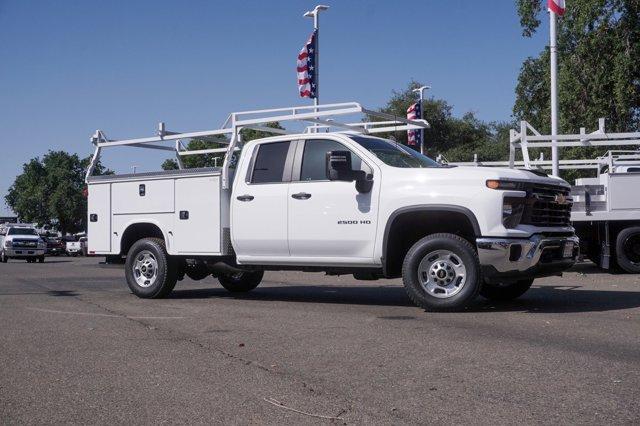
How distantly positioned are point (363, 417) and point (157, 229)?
7.60m

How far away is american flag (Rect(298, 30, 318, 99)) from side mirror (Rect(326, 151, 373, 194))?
47.9 feet

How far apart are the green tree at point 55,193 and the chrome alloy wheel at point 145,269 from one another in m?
68.5

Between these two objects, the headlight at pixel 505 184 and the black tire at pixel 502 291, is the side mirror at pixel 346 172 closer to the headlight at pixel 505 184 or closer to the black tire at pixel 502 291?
the headlight at pixel 505 184

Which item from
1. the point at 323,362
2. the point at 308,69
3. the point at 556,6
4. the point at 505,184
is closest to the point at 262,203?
the point at 505,184

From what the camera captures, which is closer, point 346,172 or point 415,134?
point 346,172

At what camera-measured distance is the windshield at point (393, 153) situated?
937cm

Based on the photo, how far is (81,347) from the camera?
6.89 metres

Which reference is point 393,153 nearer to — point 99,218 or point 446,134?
point 99,218

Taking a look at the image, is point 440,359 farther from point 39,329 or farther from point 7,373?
point 39,329

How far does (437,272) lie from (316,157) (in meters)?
2.23

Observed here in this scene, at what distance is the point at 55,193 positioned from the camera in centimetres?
7700

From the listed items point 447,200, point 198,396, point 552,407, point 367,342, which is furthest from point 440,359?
point 447,200

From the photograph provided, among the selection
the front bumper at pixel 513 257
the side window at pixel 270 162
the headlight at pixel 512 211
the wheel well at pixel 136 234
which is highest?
the side window at pixel 270 162

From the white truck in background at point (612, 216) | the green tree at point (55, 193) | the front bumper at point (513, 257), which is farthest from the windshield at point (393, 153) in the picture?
the green tree at point (55, 193)
